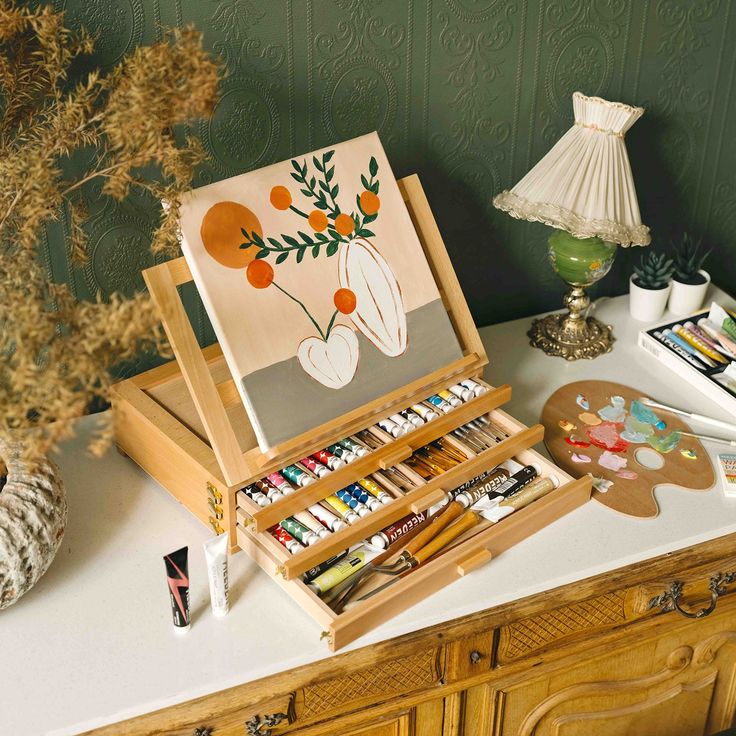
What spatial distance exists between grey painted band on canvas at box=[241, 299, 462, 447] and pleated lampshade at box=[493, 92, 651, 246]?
249 millimetres

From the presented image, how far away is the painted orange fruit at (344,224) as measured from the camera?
1359 millimetres

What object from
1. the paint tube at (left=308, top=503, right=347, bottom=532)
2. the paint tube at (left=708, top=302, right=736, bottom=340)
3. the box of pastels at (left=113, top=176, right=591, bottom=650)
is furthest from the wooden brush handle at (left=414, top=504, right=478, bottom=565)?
the paint tube at (left=708, top=302, right=736, bottom=340)

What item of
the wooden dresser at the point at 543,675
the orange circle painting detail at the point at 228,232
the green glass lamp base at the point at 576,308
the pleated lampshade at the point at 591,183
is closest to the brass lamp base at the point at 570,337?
the green glass lamp base at the point at 576,308

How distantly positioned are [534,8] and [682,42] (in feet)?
1.04

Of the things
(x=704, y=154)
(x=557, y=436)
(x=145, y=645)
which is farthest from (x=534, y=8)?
(x=145, y=645)

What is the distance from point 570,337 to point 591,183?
0.30 m

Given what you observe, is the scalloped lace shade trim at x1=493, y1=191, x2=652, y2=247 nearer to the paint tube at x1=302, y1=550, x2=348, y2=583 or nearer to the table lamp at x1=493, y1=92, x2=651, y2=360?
the table lamp at x1=493, y1=92, x2=651, y2=360

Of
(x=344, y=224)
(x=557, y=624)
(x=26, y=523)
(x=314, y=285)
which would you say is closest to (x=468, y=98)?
(x=344, y=224)

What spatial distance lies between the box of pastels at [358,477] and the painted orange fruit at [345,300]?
5.3 inches

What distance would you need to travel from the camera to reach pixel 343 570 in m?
1.21

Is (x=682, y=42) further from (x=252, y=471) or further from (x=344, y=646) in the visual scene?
(x=344, y=646)

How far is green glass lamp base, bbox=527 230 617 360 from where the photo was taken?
1.61 m

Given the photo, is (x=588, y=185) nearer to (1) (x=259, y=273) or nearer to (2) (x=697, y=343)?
(2) (x=697, y=343)

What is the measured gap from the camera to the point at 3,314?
959 mm
